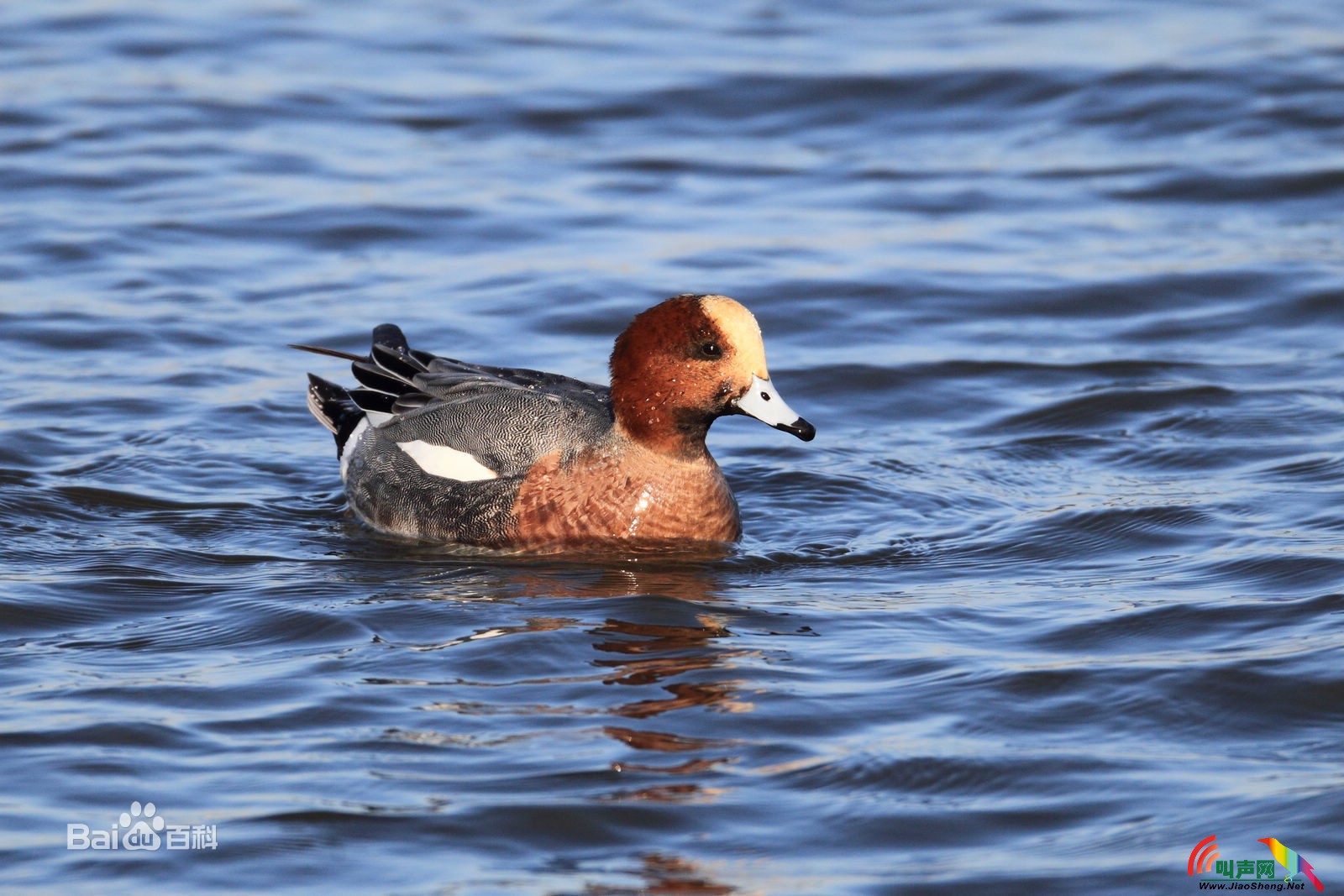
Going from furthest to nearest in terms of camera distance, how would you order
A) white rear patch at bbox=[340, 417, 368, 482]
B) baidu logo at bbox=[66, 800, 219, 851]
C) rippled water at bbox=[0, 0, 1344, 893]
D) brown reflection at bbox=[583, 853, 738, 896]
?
white rear patch at bbox=[340, 417, 368, 482] → rippled water at bbox=[0, 0, 1344, 893] → baidu logo at bbox=[66, 800, 219, 851] → brown reflection at bbox=[583, 853, 738, 896]

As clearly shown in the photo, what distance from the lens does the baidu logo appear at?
471 cm

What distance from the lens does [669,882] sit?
15.0 feet

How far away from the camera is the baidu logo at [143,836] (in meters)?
4.71

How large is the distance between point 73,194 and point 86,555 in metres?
6.30

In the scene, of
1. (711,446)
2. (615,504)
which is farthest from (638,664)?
(711,446)

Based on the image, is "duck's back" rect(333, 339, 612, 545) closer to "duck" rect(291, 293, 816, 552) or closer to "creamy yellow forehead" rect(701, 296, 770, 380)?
"duck" rect(291, 293, 816, 552)

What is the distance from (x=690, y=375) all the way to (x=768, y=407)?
32cm

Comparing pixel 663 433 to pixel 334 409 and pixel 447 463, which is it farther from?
pixel 334 409

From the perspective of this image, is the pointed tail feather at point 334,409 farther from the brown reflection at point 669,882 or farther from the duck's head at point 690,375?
the brown reflection at point 669,882

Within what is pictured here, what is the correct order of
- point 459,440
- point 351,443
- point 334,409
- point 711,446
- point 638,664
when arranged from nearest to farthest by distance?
point 638,664, point 459,440, point 351,443, point 334,409, point 711,446

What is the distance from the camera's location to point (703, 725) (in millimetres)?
5434

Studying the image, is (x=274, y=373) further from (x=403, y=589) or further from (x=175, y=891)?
(x=175, y=891)

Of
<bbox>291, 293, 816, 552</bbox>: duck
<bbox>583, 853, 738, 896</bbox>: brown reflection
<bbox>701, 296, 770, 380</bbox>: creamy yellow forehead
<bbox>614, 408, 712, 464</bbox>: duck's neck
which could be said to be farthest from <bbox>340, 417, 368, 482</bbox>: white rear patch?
<bbox>583, 853, 738, 896</bbox>: brown reflection

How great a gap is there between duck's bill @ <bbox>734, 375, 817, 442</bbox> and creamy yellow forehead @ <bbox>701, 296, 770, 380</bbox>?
0.17 ft
